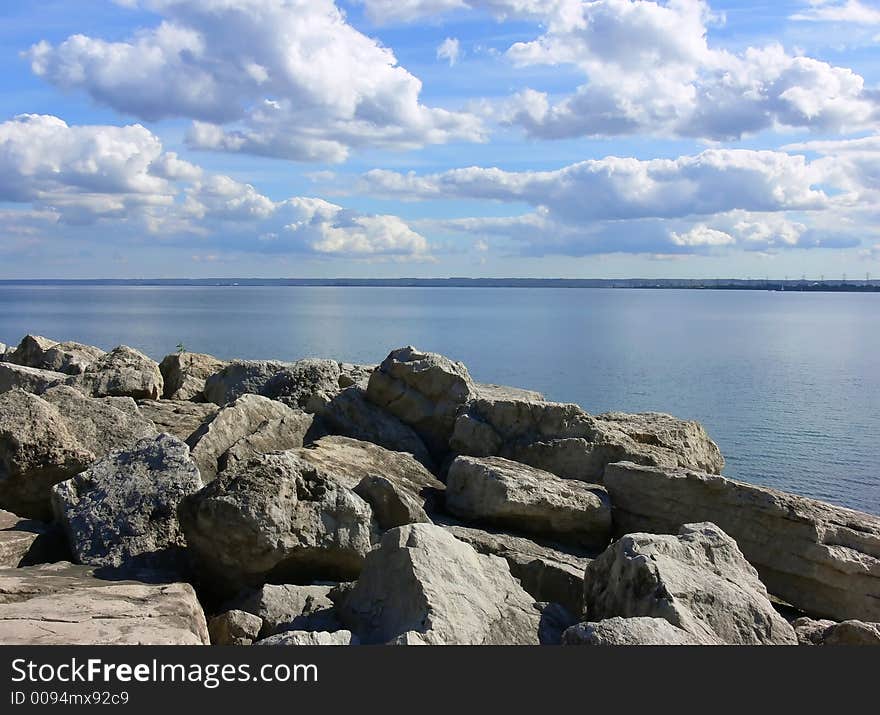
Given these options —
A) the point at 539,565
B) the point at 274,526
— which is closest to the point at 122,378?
the point at 274,526

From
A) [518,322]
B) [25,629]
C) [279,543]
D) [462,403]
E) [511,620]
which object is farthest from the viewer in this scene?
[518,322]

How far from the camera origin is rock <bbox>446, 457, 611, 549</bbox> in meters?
10.3

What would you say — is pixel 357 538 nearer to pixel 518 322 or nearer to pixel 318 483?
pixel 318 483

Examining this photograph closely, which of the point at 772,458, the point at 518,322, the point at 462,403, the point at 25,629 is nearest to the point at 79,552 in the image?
the point at 25,629

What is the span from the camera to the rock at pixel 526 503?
10.3m

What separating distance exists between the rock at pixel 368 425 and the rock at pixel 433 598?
4.52m

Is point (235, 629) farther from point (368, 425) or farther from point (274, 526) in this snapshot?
point (368, 425)

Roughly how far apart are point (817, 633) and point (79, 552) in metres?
6.94

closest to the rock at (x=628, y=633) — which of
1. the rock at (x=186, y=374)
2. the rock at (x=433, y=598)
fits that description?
the rock at (x=433, y=598)

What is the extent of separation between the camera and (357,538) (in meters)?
8.70

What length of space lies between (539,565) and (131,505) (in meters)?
4.10

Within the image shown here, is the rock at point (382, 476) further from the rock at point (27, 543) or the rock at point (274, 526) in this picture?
the rock at point (27, 543)

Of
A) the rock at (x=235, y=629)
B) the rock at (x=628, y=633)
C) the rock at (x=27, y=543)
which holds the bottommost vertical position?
the rock at (x=235, y=629)

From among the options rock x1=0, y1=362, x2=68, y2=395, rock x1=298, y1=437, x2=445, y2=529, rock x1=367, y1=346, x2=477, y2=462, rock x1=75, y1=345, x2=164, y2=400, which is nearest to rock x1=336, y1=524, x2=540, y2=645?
rock x1=298, y1=437, x2=445, y2=529
